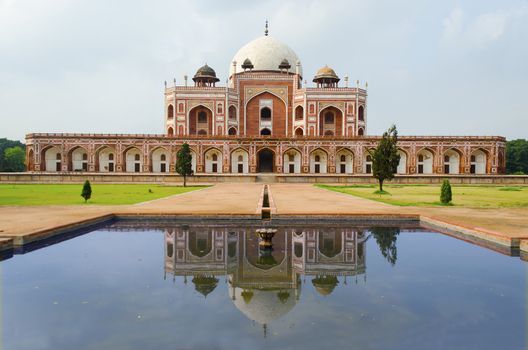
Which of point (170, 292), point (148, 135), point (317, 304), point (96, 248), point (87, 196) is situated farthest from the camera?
point (148, 135)

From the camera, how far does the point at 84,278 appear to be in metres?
5.21

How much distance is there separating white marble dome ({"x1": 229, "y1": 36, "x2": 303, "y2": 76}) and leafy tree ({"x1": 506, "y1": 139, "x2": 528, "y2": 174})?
78.3 feet

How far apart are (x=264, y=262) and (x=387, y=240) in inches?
110

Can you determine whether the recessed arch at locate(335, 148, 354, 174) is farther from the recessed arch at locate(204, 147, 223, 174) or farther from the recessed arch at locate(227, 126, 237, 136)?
the recessed arch at locate(227, 126, 237, 136)

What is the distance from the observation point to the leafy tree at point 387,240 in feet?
21.3

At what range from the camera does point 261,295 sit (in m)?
4.62

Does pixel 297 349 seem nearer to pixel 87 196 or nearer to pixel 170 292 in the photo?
pixel 170 292

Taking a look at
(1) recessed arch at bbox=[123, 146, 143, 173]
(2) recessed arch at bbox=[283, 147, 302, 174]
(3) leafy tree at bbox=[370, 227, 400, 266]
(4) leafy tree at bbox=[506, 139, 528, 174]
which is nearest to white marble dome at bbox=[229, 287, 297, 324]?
(3) leafy tree at bbox=[370, 227, 400, 266]

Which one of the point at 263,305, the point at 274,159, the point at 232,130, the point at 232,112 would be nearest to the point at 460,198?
the point at 263,305

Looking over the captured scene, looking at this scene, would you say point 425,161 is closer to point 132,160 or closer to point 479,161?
point 479,161

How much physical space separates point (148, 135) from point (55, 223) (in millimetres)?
25231

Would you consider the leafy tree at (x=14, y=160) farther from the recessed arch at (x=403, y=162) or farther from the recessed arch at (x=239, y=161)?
the recessed arch at (x=403, y=162)

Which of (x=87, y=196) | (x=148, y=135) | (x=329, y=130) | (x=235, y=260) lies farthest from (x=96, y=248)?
(x=329, y=130)

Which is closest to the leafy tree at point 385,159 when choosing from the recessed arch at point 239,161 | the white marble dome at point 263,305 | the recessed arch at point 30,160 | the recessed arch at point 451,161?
the white marble dome at point 263,305
